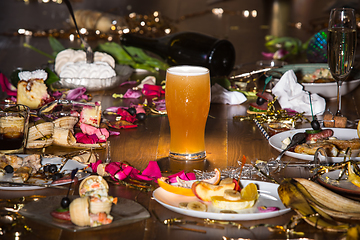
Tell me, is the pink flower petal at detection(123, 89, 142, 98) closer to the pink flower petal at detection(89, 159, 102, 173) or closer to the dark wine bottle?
the dark wine bottle

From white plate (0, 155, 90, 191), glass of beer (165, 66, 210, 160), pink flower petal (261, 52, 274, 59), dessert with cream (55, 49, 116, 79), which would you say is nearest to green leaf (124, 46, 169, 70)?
dessert with cream (55, 49, 116, 79)

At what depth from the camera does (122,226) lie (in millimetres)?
676

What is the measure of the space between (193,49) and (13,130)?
895 millimetres

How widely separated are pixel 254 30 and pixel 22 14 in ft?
7.67

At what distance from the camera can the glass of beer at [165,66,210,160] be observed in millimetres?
930

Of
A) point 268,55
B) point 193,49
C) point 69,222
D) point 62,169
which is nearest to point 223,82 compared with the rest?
point 193,49

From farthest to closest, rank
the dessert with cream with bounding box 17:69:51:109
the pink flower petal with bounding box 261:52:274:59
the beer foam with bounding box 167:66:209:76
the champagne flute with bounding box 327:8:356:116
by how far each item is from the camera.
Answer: the pink flower petal with bounding box 261:52:274:59 < the dessert with cream with bounding box 17:69:51:109 < the champagne flute with bounding box 327:8:356:116 < the beer foam with bounding box 167:66:209:76


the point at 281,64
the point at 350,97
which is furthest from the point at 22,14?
the point at 350,97

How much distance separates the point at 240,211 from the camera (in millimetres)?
689

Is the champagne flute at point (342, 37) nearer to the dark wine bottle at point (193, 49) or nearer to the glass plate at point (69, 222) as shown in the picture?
the dark wine bottle at point (193, 49)

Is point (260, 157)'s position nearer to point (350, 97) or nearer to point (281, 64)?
point (350, 97)

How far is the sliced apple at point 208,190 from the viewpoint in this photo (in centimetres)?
72

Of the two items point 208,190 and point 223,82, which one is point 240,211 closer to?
point 208,190

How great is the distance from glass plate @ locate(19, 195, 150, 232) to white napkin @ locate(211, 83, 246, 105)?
2.61ft
